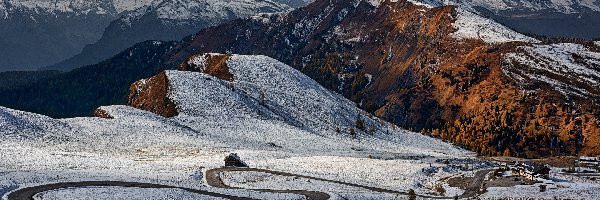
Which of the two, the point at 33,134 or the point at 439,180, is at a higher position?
the point at 33,134

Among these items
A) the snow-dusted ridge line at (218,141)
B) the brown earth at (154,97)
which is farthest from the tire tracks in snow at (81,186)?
the brown earth at (154,97)

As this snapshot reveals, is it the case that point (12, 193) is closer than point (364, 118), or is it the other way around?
point (12, 193)

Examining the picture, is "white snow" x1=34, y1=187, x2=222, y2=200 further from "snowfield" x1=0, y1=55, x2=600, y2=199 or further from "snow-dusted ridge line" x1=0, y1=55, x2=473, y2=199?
"snow-dusted ridge line" x1=0, y1=55, x2=473, y2=199

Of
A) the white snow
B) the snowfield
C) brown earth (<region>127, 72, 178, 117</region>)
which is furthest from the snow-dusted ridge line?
the white snow

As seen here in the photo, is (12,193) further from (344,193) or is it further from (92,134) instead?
(92,134)

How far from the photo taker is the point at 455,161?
427 ft

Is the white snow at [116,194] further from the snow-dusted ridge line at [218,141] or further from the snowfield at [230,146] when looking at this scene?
the snow-dusted ridge line at [218,141]

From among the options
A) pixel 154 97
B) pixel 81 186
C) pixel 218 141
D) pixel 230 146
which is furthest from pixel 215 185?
pixel 154 97

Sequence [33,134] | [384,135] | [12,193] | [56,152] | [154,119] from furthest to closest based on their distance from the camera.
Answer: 1. [384,135]
2. [154,119]
3. [33,134]
4. [56,152]
5. [12,193]

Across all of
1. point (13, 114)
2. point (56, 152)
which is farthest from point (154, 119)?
point (56, 152)

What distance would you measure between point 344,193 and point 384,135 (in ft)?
307

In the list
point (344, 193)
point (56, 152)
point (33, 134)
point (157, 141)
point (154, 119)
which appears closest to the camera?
point (344, 193)

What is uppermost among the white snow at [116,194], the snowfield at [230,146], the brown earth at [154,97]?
the brown earth at [154,97]

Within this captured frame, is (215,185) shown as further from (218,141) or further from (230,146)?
(218,141)
